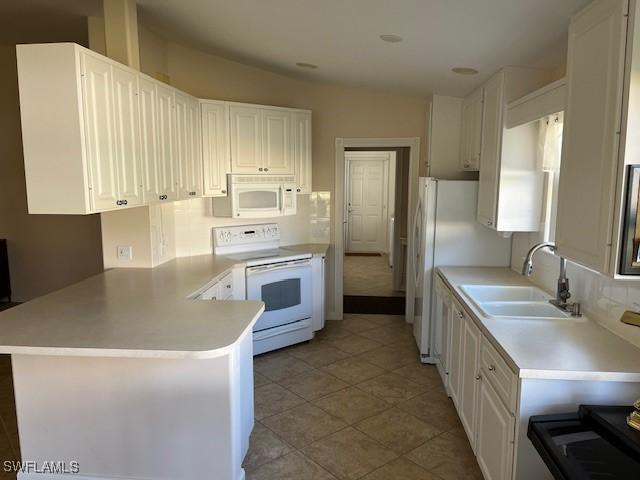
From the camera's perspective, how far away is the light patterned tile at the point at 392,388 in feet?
11.3

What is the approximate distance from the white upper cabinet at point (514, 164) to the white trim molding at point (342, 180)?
5.93ft

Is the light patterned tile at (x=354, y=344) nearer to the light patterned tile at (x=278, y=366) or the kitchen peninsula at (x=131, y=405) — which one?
the light patterned tile at (x=278, y=366)

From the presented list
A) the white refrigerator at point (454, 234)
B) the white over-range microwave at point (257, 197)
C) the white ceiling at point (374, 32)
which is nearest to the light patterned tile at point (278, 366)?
the white refrigerator at point (454, 234)

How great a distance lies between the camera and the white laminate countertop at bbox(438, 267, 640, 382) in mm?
1792

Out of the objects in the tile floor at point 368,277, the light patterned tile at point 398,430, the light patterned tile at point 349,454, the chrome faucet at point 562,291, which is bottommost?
the light patterned tile at point 349,454

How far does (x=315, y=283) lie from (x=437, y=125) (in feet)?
6.40

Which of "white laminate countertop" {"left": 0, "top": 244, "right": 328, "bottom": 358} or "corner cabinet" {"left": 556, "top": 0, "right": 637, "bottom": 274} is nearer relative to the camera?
"corner cabinet" {"left": 556, "top": 0, "right": 637, "bottom": 274}

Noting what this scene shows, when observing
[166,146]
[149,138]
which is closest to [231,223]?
[166,146]

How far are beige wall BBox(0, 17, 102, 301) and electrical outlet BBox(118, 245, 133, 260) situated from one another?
1922 millimetres

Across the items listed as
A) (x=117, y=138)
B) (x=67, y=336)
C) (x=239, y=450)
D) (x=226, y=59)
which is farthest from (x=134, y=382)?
(x=226, y=59)

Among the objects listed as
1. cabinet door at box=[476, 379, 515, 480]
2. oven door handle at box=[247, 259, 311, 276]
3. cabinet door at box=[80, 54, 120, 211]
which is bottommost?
cabinet door at box=[476, 379, 515, 480]

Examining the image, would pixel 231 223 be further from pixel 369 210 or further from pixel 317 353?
pixel 369 210

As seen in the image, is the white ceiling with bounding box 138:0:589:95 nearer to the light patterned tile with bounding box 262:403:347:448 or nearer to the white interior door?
the light patterned tile with bounding box 262:403:347:448

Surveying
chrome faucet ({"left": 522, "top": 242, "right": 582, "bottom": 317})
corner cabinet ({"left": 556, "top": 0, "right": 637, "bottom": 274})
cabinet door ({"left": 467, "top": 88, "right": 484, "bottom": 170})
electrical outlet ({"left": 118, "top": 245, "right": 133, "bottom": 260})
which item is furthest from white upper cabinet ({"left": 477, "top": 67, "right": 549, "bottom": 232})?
electrical outlet ({"left": 118, "top": 245, "right": 133, "bottom": 260})
